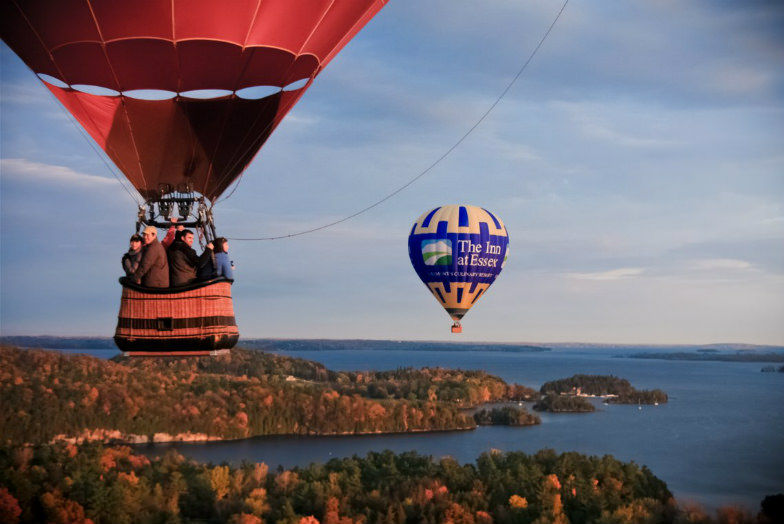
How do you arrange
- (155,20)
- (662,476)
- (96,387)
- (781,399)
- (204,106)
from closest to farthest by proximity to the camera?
(155,20)
(204,106)
(662,476)
(96,387)
(781,399)

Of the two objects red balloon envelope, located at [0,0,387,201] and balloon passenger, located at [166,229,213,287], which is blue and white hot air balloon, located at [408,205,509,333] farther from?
balloon passenger, located at [166,229,213,287]

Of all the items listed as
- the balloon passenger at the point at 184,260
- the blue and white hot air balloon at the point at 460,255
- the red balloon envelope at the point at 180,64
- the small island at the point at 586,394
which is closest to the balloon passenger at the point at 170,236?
the balloon passenger at the point at 184,260

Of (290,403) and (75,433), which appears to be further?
(290,403)

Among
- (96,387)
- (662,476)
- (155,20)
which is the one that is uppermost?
(155,20)

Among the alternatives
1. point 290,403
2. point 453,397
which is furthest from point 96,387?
point 453,397

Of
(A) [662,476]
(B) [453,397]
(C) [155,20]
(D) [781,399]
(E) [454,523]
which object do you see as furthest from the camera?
(D) [781,399]

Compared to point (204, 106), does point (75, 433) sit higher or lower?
lower

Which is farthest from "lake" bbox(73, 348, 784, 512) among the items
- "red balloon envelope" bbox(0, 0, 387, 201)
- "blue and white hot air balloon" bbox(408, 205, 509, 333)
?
"red balloon envelope" bbox(0, 0, 387, 201)

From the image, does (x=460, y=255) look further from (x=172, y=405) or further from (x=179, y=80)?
(x=172, y=405)

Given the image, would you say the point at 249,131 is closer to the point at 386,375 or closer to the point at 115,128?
the point at 115,128
